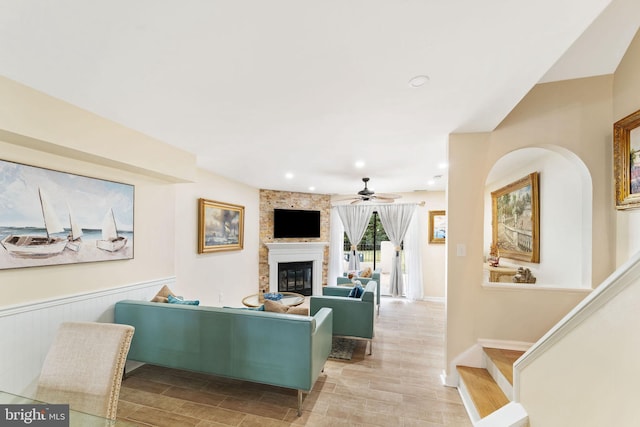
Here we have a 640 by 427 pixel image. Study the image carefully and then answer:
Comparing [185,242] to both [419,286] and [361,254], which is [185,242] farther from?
[419,286]

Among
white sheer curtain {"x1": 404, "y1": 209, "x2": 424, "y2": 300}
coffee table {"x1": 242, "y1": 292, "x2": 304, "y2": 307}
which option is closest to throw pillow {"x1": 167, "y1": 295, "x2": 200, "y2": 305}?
coffee table {"x1": 242, "y1": 292, "x2": 304, "y2": 307}

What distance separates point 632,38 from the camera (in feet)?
7.10

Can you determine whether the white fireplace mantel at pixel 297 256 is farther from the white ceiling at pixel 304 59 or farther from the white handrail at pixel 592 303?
the white handrail at pixel 592 303

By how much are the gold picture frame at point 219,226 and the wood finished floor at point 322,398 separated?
1.89m

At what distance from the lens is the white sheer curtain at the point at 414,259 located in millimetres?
6117

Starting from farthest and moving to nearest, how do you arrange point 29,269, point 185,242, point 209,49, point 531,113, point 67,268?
point 185,242, point 531,113, point 67,268, point 29,269, point 209,49

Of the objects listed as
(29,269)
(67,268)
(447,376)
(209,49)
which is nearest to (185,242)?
(67,268)

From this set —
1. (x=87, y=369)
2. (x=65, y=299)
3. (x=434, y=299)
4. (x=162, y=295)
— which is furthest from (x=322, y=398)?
(x=434, y=299)

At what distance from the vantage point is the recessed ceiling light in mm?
1735

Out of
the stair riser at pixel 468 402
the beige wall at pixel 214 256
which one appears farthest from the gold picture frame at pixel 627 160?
the beige wall at pixel 214 256

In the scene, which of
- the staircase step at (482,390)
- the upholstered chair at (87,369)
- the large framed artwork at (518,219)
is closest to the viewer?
the upholstered chair at (87,369)

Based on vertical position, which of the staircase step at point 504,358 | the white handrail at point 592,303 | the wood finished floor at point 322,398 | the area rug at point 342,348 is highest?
the white handrail at point 592,303

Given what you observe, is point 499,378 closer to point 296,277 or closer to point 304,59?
point 304,59

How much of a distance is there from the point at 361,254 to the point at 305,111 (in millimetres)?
5125
